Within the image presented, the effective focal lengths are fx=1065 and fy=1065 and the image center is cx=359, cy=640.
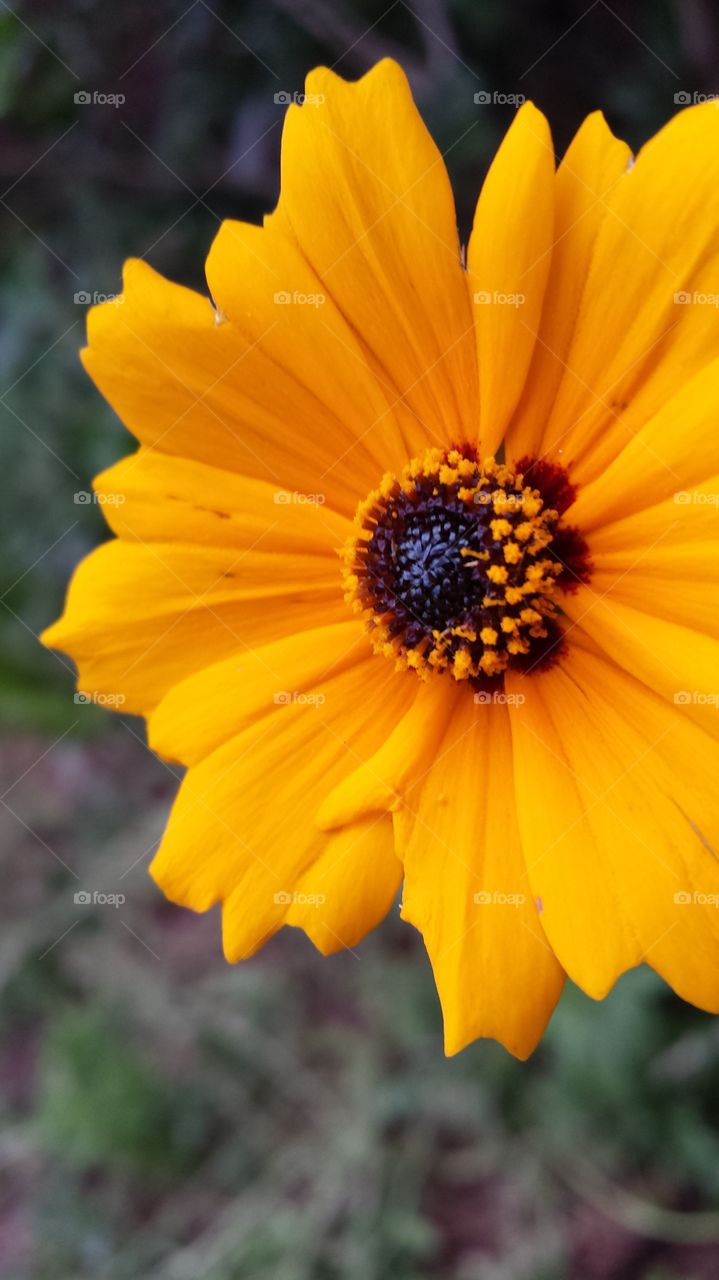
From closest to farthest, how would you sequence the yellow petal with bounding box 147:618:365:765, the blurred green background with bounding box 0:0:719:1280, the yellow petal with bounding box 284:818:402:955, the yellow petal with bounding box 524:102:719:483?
the yellow petal with bounding box 524:102:719:483, the yellow petal with bounding box 284:818:402:955, the yellow petal with bounding box 147:618:365:765, the blurred green background with bounding box 0:0:719:1280

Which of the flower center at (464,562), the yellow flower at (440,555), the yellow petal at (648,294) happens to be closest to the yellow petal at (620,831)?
the yellow flower at (440,555)

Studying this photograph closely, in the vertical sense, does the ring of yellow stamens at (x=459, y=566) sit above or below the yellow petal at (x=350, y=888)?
above

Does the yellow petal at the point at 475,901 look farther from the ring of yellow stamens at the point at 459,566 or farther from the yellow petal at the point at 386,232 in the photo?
the yellow petal at the point at 386,232

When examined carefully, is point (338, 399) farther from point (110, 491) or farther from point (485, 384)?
point (110, 491)

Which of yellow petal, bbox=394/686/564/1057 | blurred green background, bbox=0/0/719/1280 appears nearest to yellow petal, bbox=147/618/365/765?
yellow petal, bbox=394/686/564/1057

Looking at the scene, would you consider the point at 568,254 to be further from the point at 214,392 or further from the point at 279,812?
the point at 279,812

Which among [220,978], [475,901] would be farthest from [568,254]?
[220,978]

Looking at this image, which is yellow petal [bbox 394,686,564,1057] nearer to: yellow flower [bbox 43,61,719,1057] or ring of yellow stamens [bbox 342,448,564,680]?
yellow flower [bbox 43,61,719,1057]
